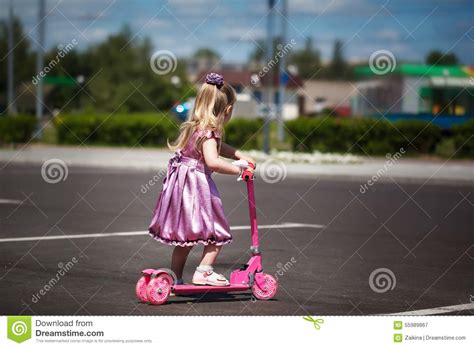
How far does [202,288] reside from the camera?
7.17m

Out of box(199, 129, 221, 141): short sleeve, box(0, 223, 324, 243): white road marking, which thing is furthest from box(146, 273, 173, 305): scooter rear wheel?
box(0, 223, 324, 243): white road marking

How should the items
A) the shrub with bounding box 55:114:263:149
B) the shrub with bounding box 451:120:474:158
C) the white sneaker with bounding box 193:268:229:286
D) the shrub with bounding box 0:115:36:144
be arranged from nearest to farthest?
the white sneaker with bounding box 193:268:229:286 → the shrub with bounding box 451:120:474:158 → the shrub with bounding box 0:115:36:144 → the shrub with bounding box 55:114:263:149

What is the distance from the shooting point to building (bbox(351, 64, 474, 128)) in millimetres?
40812

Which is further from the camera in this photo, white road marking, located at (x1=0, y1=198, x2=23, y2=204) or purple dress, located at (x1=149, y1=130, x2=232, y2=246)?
white road marking, located at (x1=0, y1=198, x2=23, y2=204)

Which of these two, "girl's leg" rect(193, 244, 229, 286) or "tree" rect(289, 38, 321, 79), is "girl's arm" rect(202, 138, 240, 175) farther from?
"tree" rect(289, 38, 321, 79)

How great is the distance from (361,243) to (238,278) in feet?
13.7

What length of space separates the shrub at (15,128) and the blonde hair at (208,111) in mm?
27302

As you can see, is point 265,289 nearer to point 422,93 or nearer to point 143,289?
point 143,289

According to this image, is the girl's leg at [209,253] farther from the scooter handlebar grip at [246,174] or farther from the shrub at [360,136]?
the shrub at [360,136]

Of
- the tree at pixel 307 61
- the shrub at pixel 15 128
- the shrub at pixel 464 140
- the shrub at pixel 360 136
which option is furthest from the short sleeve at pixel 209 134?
the tree at pixel 307 61

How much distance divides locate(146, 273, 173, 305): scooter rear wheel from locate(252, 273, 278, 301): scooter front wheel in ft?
2.12

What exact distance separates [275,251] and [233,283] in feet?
10.2

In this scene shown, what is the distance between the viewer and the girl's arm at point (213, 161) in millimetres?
7027
